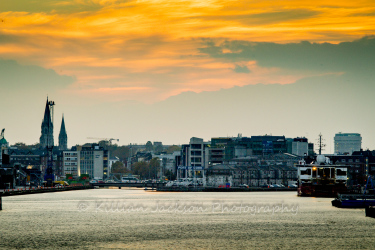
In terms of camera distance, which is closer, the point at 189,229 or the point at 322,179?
the point at 189,229

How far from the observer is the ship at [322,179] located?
182m

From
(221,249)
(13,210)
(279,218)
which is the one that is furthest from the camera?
(13,210)

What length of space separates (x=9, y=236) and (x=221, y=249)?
24181 millimetres

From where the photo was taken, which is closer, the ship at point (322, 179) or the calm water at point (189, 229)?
the calm water at point (189, 229)

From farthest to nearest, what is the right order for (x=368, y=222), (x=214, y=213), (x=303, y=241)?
(x=214, y=213) < (x=368, y=222) < (x=303, y=241)

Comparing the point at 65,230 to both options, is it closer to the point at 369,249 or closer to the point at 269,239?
the point at 269,239

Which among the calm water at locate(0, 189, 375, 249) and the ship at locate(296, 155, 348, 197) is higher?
the ship at locate(296, 155, 348, 197)

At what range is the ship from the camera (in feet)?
596

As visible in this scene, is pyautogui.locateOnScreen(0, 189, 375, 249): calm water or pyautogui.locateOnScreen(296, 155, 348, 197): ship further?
pyautogui.locateOnScreen(296, 155, 348, 197): ship

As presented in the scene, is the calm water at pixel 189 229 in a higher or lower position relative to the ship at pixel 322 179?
lower

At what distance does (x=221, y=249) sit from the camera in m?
69.2

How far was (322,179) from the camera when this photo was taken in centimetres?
18300

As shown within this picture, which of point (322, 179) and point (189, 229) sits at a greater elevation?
point (322, 179)

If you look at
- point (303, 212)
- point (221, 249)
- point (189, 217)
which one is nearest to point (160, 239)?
point (221, 249)
